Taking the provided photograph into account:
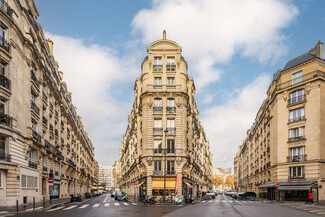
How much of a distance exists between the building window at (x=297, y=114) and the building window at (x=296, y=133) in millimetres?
1328

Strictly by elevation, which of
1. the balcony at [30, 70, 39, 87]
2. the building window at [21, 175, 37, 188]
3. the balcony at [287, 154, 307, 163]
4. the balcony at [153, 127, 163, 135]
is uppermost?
the balcony at [30, 70, 39, 87]

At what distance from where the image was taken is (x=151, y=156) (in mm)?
43250

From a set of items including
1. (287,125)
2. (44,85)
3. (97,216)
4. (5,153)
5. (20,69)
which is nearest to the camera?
(97,216)

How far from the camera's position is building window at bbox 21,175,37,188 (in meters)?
27.1

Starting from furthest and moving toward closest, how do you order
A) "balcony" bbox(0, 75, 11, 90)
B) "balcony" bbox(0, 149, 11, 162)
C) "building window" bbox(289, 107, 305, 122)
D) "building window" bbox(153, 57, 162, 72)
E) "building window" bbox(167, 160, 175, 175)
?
"building window" bbox(153, 57, 162, 72) < "building window" bbox(167, 160, 175, 175) < "building window" bbox(289, 107, 305, 122) < "balcony" bbox(0, 75, 11, 90) < "balcony" bbox(0, 149, 11, 162)

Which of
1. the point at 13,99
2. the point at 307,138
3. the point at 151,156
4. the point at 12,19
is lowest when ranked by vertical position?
the point at 151,156

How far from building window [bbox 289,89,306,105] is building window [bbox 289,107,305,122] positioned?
1.20 metres

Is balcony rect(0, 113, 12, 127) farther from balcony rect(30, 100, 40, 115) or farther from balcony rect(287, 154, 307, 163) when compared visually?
balcony rect(287, 154, 307, 163)

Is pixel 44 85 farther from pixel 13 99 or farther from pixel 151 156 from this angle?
pixel 151 156

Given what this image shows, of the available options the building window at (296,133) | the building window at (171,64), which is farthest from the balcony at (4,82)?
the building window at (296,133)

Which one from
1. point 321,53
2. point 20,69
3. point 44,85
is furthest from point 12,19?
point 321,53

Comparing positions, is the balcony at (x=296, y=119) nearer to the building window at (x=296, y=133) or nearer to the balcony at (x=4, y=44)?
the building window at (x=296, y=133)

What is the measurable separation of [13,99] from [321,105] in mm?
35270

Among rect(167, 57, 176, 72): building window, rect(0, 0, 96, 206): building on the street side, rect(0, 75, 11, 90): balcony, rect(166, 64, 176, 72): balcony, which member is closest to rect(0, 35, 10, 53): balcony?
rect(0, 0, 96, 206): building on the street side
